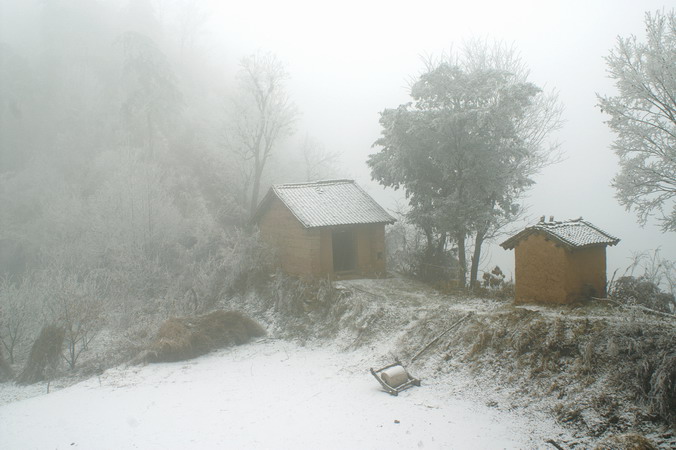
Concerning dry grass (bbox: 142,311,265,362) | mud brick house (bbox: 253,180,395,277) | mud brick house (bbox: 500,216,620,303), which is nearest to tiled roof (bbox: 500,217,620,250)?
mud brick house (bbox: 500,216,620,303)

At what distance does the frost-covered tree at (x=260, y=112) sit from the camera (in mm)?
34969

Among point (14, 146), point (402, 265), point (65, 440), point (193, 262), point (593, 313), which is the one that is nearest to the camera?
point (65, 440)

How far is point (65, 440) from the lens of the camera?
11.7 metres

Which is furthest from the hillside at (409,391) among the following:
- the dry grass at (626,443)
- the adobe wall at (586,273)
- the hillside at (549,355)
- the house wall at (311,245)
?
the house wall at (311,245)

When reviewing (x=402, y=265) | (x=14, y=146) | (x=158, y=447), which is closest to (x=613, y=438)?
(x=158, y=447)

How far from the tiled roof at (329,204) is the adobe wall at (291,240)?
505mm

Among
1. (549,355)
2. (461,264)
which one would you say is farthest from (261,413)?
(461,264)

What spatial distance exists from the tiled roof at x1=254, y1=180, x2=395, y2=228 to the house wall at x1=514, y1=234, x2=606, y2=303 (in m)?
8.59

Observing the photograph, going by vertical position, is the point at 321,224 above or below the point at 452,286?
above

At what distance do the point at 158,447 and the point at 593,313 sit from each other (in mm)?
12528

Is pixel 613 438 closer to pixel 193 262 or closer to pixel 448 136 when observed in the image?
pixel 448 136

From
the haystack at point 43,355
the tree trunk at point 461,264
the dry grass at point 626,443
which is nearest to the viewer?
the dry grass at point 626,443

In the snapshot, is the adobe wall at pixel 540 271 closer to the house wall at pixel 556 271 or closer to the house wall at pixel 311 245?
the house wall at pixel 556 271

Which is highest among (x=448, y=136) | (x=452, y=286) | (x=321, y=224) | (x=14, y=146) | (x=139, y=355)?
(x=14, y=146)
